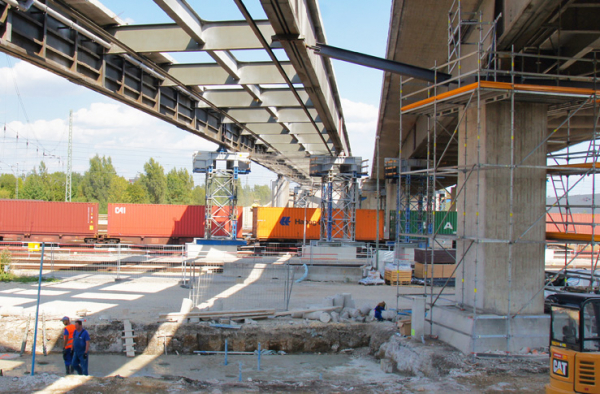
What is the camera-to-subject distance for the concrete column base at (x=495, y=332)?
32.2ft

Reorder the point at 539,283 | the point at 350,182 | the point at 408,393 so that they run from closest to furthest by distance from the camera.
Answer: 1. the point at 408,393
2. the point at 539,283
3. the point at 350,182

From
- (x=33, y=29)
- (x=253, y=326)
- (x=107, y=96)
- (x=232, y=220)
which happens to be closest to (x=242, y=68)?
(x=107, y=96)

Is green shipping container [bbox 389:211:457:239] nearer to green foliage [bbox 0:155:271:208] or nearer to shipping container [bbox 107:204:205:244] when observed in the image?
shipping container [bbox 107:204:205:244]

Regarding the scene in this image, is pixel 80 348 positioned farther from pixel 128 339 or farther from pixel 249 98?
pixel 249 98

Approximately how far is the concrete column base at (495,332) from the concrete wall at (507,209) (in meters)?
0.33

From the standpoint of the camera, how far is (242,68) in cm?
1573

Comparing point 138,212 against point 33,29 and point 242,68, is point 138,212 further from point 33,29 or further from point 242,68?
point 33,29

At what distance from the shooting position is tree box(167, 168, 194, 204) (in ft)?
288

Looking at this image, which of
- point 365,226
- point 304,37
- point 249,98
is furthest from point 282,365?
point 365,226

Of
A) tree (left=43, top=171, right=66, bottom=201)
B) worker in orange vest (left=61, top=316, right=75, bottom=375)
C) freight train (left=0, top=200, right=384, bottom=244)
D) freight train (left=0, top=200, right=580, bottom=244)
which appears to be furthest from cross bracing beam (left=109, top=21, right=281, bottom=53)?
tree (left=43, top=171, right=66, bottom=201)

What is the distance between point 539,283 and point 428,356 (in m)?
3.13

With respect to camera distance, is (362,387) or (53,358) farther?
(53,358)

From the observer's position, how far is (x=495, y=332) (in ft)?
32.5

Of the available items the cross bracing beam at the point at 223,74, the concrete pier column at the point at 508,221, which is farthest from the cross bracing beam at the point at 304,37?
the concrete pier column at the point at 508,221
